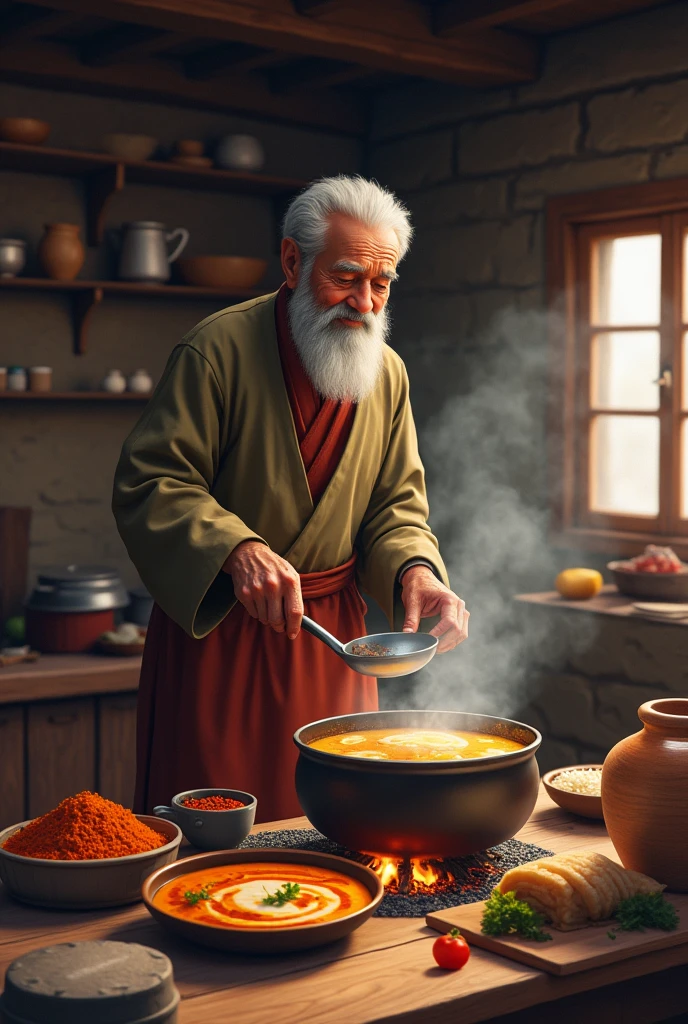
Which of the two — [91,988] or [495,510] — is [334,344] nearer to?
[91,988]

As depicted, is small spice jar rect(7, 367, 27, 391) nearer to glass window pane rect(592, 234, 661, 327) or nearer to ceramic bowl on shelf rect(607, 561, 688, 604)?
glass window pane rect(592, 234, 661, 327)

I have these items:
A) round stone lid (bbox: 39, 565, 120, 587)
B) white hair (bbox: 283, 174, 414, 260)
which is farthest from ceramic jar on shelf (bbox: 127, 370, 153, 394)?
white hair (bbox: 283, 174, 414, 260)

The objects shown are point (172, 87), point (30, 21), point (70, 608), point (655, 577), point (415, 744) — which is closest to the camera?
point (415, 744)

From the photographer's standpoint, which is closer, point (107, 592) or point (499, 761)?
point (499, 761)

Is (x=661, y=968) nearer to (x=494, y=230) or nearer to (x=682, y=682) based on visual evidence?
(x=682, y=682)

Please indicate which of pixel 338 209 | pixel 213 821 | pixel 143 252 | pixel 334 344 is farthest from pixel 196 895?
pixel 143 252

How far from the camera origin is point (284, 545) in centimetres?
224

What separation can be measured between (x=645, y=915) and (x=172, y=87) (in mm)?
3544

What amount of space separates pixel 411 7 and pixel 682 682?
212cm

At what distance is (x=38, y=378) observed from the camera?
4.06m

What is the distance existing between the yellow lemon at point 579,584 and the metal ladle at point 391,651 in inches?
69.0

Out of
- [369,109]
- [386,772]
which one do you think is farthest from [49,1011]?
[369,109]

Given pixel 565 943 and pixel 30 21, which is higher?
pixel 30 21

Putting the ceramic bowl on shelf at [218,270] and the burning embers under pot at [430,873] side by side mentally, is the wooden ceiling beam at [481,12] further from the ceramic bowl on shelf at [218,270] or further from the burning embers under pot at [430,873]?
the burning embers under pot at [430,873]
